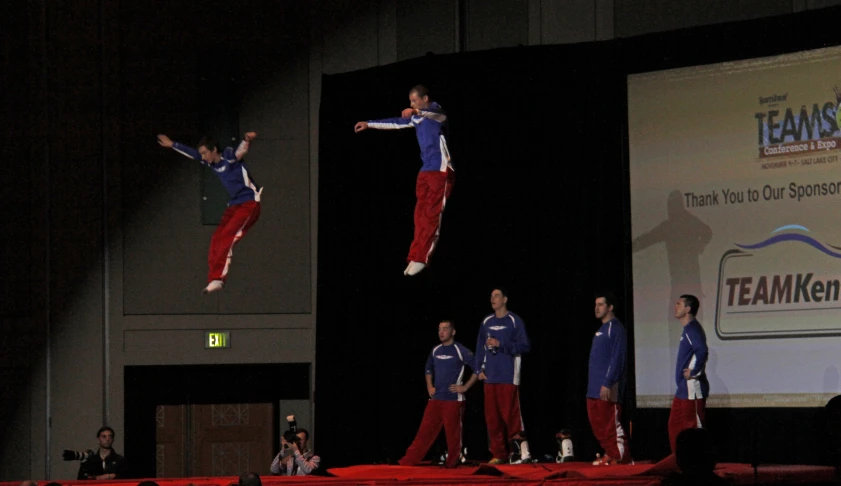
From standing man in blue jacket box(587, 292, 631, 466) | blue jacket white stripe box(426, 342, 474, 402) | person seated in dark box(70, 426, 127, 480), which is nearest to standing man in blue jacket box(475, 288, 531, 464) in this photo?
blue jacket white stripe box(426, 342, 474, 402)

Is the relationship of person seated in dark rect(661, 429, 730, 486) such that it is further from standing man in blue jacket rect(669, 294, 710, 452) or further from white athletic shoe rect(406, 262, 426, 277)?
white athletic shoe rect(406, 262, 426, 277)

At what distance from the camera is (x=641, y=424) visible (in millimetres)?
10227

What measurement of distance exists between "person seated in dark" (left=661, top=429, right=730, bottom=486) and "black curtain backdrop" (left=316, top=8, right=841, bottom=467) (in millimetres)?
5928

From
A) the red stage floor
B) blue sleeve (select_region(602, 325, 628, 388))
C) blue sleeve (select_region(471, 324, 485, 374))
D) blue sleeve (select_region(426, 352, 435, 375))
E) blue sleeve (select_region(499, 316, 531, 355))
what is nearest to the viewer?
the red stage floor

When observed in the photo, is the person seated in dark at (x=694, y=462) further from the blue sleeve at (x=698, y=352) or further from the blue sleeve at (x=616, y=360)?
the blue sleeve at (x=616, y=360)

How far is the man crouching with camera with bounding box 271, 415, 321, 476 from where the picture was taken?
10.3 metres

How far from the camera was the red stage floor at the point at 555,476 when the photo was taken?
801 centimetres

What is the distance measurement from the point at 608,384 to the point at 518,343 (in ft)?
3.17

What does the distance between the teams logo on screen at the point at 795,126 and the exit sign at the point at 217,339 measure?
5837 mm

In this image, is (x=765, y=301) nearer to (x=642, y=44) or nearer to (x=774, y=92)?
(x=774, y=92)

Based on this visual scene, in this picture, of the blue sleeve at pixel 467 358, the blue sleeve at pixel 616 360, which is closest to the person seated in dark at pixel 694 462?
the blue sleeve at pixel 616 360

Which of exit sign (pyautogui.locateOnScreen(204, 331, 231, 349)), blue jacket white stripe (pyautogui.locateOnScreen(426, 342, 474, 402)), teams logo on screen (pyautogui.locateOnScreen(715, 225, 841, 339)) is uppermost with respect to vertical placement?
teams logo on screen (pyautogui.locateOnScreen(715, 225, 841, 339))

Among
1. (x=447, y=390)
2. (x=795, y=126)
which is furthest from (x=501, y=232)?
(x=795, y=126)

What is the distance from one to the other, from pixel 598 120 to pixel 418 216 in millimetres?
1898
